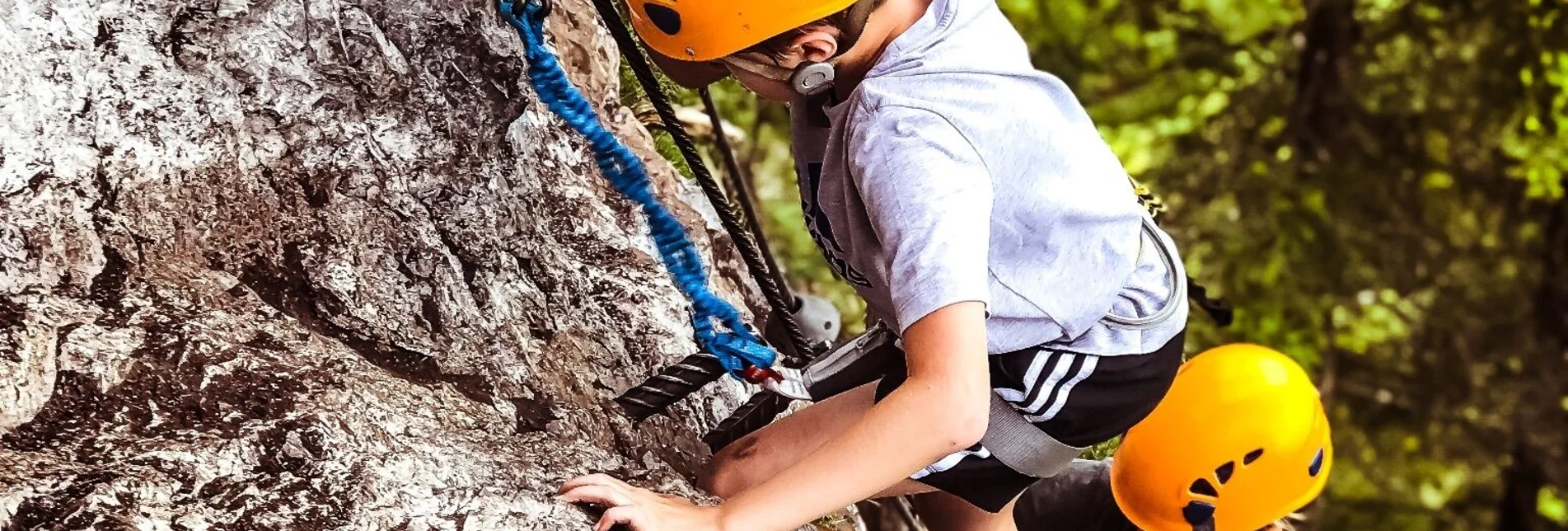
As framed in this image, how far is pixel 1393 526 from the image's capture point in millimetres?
7613

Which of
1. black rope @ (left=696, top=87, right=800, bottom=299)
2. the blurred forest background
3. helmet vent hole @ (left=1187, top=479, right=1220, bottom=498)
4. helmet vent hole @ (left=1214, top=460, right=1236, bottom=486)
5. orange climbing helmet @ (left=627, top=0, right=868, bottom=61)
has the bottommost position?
the blurred forest background

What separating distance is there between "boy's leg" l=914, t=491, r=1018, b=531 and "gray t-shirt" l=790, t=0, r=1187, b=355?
19.0 inches

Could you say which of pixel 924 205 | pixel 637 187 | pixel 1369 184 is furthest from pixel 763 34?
pixel 1369 184

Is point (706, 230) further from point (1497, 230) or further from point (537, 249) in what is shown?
point (1497, 230)

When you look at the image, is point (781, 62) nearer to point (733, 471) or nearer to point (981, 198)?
point (981, 198)

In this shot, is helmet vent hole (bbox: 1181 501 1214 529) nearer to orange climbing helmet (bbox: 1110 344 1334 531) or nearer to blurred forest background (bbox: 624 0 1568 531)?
orange climbing helmet (bbox: 1110 344 1334 531)

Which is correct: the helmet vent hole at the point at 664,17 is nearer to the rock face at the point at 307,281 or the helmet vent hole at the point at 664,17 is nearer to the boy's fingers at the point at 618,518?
the rock face at the point at 307,281

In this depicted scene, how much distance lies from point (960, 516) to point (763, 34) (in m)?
1.11

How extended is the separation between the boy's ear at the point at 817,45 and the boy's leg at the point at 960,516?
3.17ft

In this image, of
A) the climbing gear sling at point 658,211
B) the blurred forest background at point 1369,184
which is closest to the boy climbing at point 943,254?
the climbing gear sling at point 658,211

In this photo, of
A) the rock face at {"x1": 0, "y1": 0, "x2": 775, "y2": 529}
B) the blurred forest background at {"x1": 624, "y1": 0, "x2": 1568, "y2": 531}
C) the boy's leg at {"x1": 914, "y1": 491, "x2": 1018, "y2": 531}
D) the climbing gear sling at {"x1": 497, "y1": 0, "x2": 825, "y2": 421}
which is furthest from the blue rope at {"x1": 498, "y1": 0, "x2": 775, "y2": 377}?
the blurred forest background at {"x1": 624, "y1": 0, "x2": 1568, "y2": 531}

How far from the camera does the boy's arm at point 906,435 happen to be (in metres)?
1.47

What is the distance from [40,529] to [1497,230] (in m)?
6.89

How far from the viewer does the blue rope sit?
188cm
